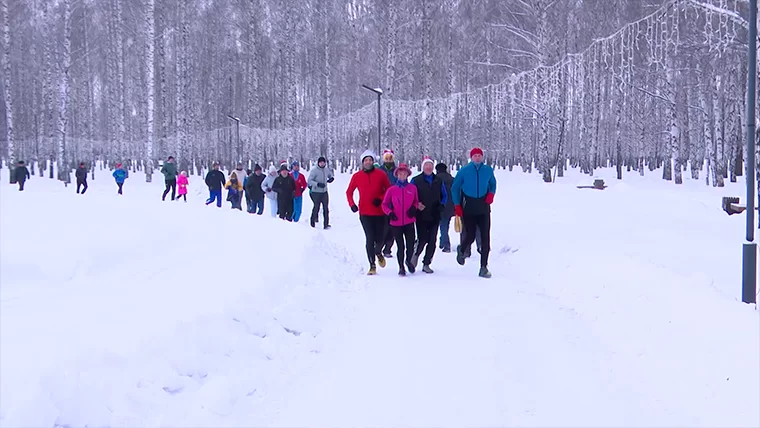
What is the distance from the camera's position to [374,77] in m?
43.2

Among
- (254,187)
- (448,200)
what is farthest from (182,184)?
(448,200)

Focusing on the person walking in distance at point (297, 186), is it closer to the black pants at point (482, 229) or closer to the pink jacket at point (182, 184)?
the pink jacket at point (182, 184)

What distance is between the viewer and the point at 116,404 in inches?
141

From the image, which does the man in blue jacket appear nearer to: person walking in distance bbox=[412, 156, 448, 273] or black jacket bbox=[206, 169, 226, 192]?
person walking in distance bbox=[412, 156, 448, 273]

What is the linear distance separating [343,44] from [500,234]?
32.6 metres

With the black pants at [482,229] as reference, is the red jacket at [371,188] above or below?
above

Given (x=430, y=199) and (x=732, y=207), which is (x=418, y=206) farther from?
(x=732, y=207)

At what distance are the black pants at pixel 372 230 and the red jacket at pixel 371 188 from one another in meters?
0.09

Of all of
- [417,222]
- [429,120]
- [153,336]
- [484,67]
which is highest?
[484,67]

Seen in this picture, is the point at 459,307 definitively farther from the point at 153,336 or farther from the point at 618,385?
the point at 153,336

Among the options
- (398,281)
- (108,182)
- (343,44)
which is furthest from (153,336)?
(343,44)

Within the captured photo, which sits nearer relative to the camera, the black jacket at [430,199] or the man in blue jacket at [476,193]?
the man in blue jacket at [476,193]

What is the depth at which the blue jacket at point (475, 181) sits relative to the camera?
8.64m

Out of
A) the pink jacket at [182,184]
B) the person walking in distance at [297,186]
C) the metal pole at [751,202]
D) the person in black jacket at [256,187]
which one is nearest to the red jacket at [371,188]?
the metal pole at [751,202]
